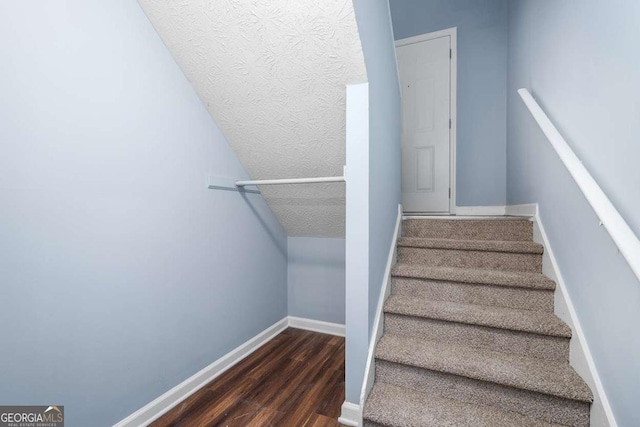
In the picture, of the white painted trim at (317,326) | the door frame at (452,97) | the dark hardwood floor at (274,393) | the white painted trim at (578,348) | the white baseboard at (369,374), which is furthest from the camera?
the door frame at (452,97)

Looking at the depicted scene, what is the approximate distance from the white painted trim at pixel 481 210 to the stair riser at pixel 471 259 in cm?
103

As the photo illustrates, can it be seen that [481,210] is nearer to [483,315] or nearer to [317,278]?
[483,315]

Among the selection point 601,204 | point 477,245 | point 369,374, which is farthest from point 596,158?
point 369,374

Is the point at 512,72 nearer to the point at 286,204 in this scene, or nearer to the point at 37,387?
the point at 286,204

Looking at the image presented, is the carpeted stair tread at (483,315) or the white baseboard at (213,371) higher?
the carpeted stair tread at (483,315)

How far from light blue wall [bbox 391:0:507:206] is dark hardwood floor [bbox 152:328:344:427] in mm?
2109

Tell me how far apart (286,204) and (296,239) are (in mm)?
488

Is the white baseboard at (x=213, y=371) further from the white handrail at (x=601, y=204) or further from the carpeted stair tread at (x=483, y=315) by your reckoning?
the white handrail at (x=601, y=204)

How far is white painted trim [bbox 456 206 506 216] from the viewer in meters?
2.69

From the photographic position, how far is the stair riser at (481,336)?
136 cm

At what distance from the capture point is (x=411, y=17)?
2.96m

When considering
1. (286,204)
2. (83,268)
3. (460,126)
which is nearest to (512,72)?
(460,126)

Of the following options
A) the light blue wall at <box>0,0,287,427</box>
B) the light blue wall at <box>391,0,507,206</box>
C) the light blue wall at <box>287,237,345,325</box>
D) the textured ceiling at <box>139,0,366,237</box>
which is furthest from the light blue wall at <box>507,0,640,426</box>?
the light blue wall at <box>0,0,287,427</box>

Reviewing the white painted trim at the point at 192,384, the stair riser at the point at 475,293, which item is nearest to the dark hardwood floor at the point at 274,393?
the white painted trim at the point at 192,384
